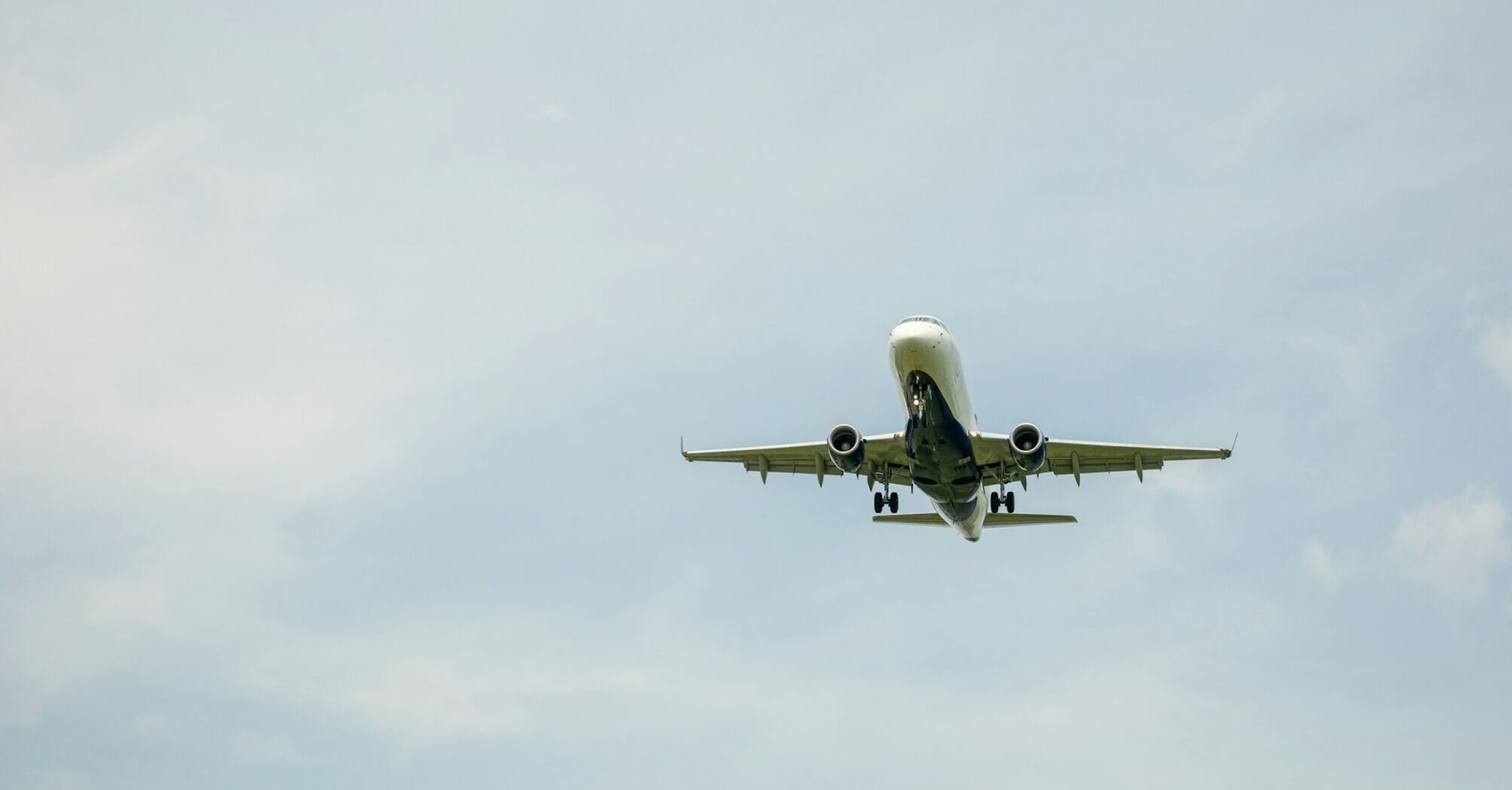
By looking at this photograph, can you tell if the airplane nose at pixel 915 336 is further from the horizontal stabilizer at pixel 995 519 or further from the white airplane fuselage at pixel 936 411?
the horizontal stabilizer at pixel 995 519

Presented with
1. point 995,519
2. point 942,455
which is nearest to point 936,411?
point 942,455

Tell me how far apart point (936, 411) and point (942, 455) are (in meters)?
2.54

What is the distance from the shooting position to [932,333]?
47.5 m

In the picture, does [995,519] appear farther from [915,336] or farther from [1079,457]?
[915,336]

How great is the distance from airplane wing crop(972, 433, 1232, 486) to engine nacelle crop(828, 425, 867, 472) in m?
4.01

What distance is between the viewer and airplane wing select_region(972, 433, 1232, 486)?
52.2 metres

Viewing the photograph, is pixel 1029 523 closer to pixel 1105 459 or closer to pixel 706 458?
pixel 1105 459

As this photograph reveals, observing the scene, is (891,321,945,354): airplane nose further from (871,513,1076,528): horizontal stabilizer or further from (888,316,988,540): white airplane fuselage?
(871,513,1076,528): horizontal stabilizer

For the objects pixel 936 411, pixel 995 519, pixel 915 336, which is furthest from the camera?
pixel 995 519

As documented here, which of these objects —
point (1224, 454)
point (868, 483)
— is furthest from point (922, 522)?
point (1224, 454)

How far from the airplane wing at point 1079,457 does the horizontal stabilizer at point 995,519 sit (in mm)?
2440

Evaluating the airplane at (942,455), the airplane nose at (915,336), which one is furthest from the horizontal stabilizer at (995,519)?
the airplane nose at (915,336)

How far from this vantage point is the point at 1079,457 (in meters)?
54.4

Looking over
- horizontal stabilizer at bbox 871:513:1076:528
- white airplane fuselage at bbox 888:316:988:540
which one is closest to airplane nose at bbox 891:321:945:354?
white airplane fuselage at bbox 888:316:988:540
